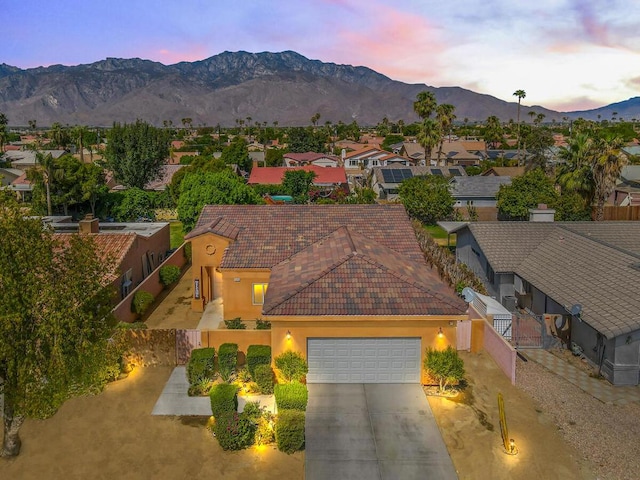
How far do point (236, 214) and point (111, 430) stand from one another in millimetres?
15152

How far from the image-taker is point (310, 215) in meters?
28.9

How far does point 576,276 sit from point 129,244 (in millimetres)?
23402

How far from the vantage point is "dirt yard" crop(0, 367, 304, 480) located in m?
13.9

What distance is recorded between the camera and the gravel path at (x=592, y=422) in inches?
572

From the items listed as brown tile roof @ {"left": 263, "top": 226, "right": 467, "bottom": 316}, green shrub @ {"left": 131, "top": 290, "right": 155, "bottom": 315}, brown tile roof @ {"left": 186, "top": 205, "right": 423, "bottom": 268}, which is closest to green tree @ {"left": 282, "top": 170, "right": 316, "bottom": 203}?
brown tile roof @ {"left": 186, "top": 205, "right": 423, "bottom": 268}

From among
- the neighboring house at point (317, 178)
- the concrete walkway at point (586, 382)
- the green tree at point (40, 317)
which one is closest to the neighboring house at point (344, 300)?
the concrete walkway at point (586, 382)

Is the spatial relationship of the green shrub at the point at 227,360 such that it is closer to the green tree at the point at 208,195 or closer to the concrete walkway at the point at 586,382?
the concrete walkway at the point at 586,382

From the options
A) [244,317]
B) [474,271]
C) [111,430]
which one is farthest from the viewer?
[474,271]

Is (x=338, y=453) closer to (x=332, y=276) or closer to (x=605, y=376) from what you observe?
(x=332, y=276)

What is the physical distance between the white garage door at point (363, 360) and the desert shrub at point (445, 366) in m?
0.66

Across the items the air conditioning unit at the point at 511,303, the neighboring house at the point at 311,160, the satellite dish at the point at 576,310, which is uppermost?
the neighboring house at the point at 311,160

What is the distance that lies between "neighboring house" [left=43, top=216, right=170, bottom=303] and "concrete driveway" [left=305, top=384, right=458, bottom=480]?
13622 mm

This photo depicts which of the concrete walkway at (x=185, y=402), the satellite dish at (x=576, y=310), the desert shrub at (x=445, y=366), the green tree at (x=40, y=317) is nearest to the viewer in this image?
the green tree at (x=40, y=317)

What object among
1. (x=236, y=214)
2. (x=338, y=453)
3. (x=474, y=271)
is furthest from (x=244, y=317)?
(x=474, y=271)
